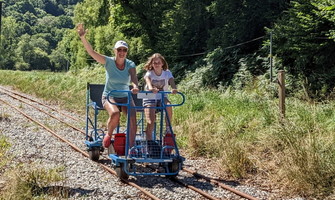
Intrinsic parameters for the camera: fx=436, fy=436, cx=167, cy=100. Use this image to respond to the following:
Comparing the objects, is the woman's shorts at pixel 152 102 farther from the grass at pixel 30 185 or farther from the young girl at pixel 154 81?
the grass at pixel 30 185

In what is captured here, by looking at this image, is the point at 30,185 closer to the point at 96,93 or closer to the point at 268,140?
the point at 96,93

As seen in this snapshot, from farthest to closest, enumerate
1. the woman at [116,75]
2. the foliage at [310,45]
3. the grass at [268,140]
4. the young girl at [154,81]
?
the foliage at [310,45] < the young girl at [154,81] < the woman at [116,75] < the grass at [268,140]

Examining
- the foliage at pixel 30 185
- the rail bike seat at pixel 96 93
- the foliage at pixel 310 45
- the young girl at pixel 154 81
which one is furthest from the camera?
the foliage at pixel 310 45

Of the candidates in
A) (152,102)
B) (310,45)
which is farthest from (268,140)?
(310,45)

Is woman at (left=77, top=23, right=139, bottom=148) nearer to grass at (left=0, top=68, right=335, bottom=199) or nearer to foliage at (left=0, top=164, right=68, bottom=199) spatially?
foliage at (left=0, top=164, right=68, bottom=199)

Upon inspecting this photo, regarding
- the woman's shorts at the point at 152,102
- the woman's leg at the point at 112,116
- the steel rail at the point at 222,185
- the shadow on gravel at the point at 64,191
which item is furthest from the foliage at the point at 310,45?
the shadow on gravel at the point at 64,191

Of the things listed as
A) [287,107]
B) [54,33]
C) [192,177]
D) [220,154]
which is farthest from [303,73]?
[54,33]

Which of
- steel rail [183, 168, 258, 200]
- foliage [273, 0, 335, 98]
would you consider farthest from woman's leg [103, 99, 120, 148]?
foliage [273, 0, 335, 98]

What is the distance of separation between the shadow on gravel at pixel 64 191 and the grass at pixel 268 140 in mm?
2776

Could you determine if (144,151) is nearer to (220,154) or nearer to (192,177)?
(192,177)

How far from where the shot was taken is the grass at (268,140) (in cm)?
679

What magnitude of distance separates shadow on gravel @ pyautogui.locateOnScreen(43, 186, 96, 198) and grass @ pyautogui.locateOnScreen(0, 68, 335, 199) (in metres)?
2.78

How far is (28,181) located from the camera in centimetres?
635

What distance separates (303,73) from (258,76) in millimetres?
2622
